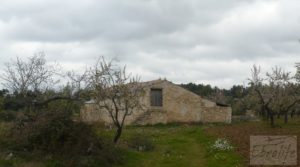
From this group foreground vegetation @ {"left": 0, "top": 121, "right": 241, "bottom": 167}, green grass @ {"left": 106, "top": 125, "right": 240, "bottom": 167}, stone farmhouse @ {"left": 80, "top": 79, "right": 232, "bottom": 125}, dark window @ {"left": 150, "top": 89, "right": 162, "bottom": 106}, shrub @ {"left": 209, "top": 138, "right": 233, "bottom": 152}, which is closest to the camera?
foreground vegetation @ {"left": 0, "top": 121, "right": 241, "bottom": 167}

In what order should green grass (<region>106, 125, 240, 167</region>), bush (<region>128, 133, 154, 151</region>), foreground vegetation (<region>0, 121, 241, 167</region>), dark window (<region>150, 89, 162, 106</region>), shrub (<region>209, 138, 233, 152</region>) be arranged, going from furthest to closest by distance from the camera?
1. dark window (<region>150, 89, 162, 106</region>)
2. bush (<region>128, 133, 154, 151</region>)
3. shrub (<region>209, 138, 233, 152</region>)
4. green grass (<region>106, 125, 240, 167</region>)
5. foreground vegetation (<region>0, 121, 241, 167</region>)

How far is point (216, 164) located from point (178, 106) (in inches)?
1010

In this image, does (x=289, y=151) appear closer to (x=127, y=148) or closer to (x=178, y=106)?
(x=127, y=148)

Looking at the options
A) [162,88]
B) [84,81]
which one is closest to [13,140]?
[84,81]

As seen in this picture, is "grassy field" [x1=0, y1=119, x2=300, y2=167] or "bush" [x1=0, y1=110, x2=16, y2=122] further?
"bush" [x1=0, y1=110, x2=16, y2=122]

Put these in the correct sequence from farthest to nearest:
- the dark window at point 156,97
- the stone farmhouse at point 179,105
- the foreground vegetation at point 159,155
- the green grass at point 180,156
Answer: the dark window at point 156,97 → the stone farmhouse at point 179,105 → the green grass at point 180,156 → the foreground vegetation at point 159,155

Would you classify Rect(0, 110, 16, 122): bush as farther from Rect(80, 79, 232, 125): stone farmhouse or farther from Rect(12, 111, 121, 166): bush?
Rect(80, 79, 232, 125): stone farmhouse

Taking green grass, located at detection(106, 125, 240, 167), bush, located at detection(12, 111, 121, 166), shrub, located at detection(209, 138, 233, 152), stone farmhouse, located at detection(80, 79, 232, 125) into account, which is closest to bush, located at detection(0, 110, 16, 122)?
bush, located at detection(12, 111, 121, 166)

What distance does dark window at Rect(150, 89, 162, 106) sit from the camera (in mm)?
44688

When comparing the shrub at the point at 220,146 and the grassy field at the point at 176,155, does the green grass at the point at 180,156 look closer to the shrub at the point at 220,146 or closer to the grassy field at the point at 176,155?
the grassy field at the point at 176,155

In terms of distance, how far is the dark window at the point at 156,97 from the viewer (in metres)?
44.7

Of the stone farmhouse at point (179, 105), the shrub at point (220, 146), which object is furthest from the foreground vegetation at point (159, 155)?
the stone farmhouse at point (179, 105)

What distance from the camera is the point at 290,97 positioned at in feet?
135

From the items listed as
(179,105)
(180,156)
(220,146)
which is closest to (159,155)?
(180,156)
